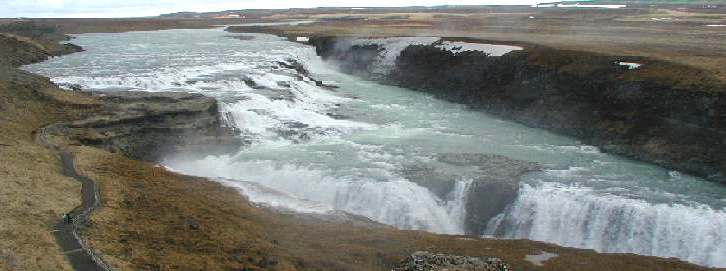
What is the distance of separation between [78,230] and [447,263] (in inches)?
437

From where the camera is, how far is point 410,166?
2895 centimetres

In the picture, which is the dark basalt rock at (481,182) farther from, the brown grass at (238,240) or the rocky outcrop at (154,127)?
the rocky outcrop at (154,127)

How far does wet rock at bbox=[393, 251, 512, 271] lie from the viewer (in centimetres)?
1655

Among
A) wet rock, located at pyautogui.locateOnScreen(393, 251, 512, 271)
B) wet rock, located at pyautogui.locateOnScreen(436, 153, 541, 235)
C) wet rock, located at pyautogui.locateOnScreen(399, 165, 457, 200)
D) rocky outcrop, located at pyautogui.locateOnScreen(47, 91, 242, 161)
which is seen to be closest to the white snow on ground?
wet rock, located at pyautogui.locateOnScreen(436, 153, 541, 235)

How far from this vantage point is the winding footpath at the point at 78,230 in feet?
45.6

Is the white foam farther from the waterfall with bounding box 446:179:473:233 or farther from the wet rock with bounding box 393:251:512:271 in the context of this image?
the wet rock with bounding box 393:251:512:271

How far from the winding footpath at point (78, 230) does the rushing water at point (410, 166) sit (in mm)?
6943

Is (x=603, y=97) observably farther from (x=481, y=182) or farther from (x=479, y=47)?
(x=479, y=47)

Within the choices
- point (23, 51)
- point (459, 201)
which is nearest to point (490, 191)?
point (459, 201)

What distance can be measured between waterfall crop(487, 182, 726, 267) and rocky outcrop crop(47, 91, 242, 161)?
699 inches

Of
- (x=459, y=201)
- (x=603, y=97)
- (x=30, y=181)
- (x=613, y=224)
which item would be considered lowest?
(x=613, y=224)

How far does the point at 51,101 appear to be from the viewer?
32.5 meters

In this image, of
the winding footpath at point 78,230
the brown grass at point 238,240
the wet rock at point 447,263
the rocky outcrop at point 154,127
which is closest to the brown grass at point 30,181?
the winding footpath at point 78,230

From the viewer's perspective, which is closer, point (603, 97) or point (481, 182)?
point (481, 182)
